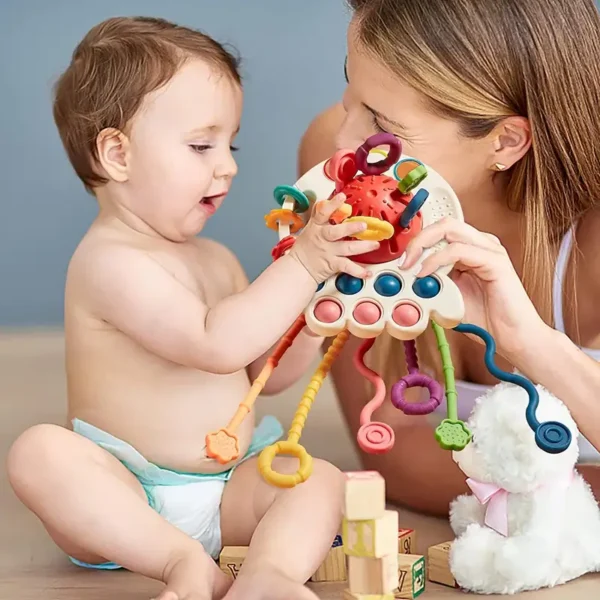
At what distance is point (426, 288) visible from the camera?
2.84ft

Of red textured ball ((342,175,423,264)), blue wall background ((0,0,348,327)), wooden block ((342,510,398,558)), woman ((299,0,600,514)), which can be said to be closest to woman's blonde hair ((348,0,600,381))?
woman ((299,0,600,514))

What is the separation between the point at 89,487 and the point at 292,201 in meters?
0.30

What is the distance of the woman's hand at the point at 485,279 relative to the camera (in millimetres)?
886

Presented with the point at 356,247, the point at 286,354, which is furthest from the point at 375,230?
the point at 286,354

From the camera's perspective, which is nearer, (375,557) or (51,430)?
(375,557)

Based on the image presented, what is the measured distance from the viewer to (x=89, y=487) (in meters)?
0.95

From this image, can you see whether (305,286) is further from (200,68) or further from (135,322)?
(200,68)

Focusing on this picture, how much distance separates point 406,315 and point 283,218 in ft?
0.53

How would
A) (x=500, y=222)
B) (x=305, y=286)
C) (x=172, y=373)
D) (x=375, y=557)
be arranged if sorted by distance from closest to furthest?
(x=375, y=557) → (x=305, y=286) → (x=172, y=373) → (x=500, y=222)

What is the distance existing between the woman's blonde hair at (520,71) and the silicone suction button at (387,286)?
0.27 m

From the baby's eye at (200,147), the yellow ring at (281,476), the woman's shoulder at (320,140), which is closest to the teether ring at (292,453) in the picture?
the yellow ring at (281,476)

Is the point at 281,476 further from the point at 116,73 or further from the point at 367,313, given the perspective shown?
the point at 116,73

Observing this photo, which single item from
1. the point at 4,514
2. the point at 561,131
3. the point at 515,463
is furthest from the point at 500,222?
the point at 4,514

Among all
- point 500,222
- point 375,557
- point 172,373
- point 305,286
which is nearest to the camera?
point 375,557
